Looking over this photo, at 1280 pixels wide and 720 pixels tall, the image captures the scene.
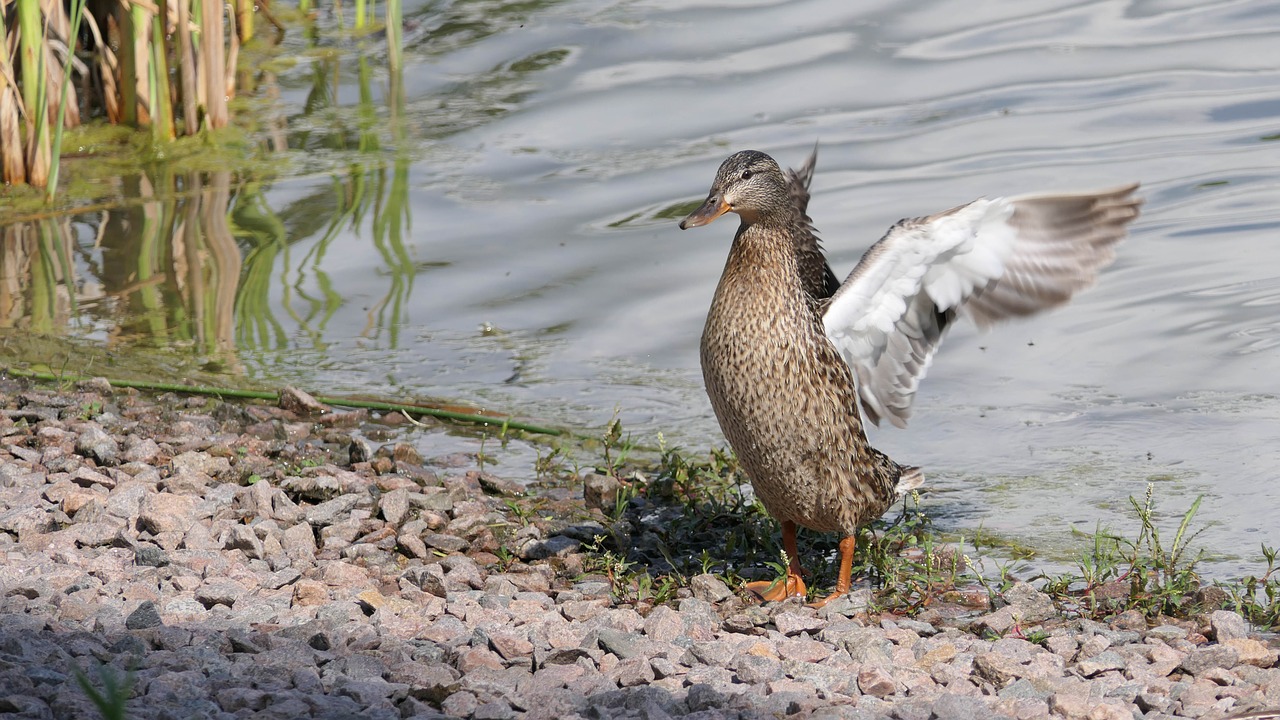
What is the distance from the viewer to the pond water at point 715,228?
17.3 feet

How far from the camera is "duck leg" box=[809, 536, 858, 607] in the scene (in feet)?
13.0

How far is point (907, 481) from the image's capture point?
4.29m

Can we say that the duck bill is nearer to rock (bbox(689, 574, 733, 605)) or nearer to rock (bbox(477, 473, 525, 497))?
rock (bbox(689, 574, 733, 605))

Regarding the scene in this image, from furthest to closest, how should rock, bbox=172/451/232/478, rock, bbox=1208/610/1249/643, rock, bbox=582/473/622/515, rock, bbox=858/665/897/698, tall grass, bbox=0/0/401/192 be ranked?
tall grass, bbox=0/0/401/192 < rock, bbox=582/473/622/515 < rock, bbox=172/451/232/478 < rock, bbox=1208/610/1249/643 < rock, bbox=858/665/897/698

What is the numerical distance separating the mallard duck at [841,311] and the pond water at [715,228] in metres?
0.69

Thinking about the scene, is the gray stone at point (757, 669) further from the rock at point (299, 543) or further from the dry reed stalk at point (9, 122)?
the dry reed stalk at point (9, 122)

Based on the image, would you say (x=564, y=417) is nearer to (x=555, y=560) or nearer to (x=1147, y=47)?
(x=555, y=560)

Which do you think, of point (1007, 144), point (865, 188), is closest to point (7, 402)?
point (865, 188)

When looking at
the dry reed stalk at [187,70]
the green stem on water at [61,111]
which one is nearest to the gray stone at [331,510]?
the green stem on water at [61,111]

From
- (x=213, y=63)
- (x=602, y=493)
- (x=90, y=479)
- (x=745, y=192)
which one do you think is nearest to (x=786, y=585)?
(x=602, y=493)

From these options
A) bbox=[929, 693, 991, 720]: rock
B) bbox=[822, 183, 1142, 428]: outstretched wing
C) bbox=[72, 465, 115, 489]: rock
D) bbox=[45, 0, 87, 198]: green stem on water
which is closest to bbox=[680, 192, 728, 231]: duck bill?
bbox=[822, 183, 1142, 428]: outstretched wing

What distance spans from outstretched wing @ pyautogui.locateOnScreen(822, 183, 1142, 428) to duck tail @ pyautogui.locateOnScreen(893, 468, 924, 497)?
0.41 m

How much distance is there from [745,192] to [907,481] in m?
1.01

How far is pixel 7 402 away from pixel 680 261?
3.28m
